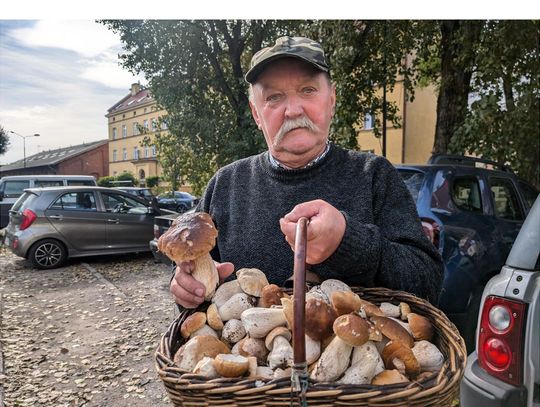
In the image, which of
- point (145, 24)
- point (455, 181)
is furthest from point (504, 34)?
point (145, 24)

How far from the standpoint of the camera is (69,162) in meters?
Answer: 26.1

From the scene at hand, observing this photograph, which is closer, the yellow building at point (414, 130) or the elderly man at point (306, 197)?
the elderly man at point (306, 197)

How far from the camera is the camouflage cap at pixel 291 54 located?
4.21 feet

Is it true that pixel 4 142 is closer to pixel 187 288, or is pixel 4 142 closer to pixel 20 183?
pixel 20 183

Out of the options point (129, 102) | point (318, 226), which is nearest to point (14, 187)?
point (129, 102)

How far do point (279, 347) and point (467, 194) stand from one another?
2.96 meters

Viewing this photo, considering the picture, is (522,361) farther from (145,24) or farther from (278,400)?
(145,24)

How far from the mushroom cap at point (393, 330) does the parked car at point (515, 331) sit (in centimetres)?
95

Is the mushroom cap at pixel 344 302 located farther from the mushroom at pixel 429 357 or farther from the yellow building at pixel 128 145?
the yellow building at pixel 128 145

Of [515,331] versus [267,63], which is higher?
[267,63]

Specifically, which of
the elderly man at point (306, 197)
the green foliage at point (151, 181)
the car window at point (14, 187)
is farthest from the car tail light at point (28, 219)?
the green foliage at point (151, 181)

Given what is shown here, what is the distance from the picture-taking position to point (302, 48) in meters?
1.30

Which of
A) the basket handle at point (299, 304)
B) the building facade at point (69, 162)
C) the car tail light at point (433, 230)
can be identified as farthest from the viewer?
the building facade at point (69, 162)

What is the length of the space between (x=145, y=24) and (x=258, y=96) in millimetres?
8553
